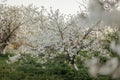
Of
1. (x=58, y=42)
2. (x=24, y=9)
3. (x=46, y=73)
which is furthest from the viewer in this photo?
(x=24, y=9)

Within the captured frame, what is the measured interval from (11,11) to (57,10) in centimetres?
1301

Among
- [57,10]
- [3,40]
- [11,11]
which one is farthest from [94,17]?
[11,11]

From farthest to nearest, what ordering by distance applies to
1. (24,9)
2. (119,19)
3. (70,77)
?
(24,9)
(70,77)
(119,19)

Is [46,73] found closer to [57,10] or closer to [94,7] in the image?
[57,10]

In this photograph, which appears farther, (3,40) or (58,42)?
(3,40)

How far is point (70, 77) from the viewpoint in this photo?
12.6 meters

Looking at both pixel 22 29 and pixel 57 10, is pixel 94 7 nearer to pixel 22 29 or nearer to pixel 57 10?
pixel 57 10

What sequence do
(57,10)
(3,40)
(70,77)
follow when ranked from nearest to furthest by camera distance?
1. (70,77)
2. (57,10)
3. (3,40)

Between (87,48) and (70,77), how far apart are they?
3.56 metres

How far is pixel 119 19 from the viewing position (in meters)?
1.25

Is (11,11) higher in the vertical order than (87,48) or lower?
higher

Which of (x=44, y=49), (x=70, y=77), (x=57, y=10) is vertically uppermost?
(x=57, y=10)

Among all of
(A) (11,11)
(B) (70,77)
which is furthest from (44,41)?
(A) (11,11)

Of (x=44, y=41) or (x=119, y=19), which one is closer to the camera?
(x=119, y=19)
